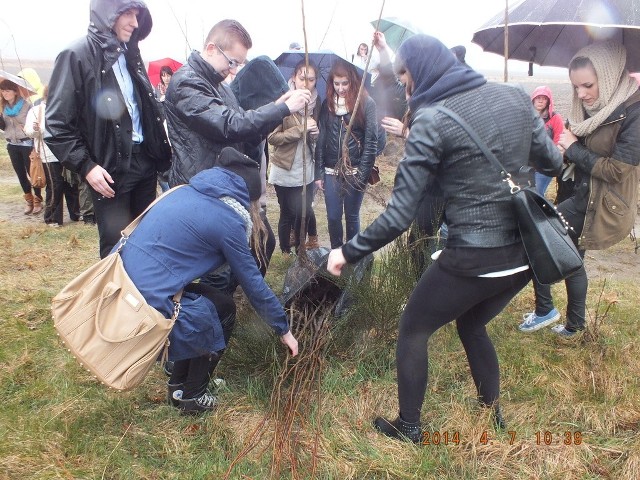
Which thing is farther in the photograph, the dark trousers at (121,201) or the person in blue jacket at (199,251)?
the dark trousers at (121,201)

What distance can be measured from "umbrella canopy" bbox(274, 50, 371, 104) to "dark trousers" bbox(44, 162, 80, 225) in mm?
2857

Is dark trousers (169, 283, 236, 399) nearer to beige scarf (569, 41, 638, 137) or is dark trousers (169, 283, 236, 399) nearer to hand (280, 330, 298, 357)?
hand (280, 330, 298, 357)

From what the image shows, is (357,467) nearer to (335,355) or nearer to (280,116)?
(335,355)

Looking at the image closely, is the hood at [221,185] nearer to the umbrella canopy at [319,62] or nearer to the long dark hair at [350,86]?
the long dark hair at [350,86]

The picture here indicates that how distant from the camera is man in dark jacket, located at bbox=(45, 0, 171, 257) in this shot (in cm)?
235

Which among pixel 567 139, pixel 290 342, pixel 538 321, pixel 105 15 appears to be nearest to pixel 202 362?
pixel 290 342

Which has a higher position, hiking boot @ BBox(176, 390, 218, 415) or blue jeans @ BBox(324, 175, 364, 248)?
blue jeans @ BBox(324, 175, 364, 248)

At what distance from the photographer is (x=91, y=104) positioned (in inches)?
94.8

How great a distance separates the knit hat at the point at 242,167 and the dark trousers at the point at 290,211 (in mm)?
1795

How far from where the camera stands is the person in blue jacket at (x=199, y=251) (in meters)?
1.94

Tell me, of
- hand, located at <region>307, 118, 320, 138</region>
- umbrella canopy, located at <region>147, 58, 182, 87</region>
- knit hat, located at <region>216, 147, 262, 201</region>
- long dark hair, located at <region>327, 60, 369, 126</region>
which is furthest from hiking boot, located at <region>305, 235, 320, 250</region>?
umbrella canopy, located at <region>147, 58, 182, 87</region>

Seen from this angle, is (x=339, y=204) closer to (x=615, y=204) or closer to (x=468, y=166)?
(x=615, y=204)

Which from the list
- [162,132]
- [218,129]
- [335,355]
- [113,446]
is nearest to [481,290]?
[335,355]
